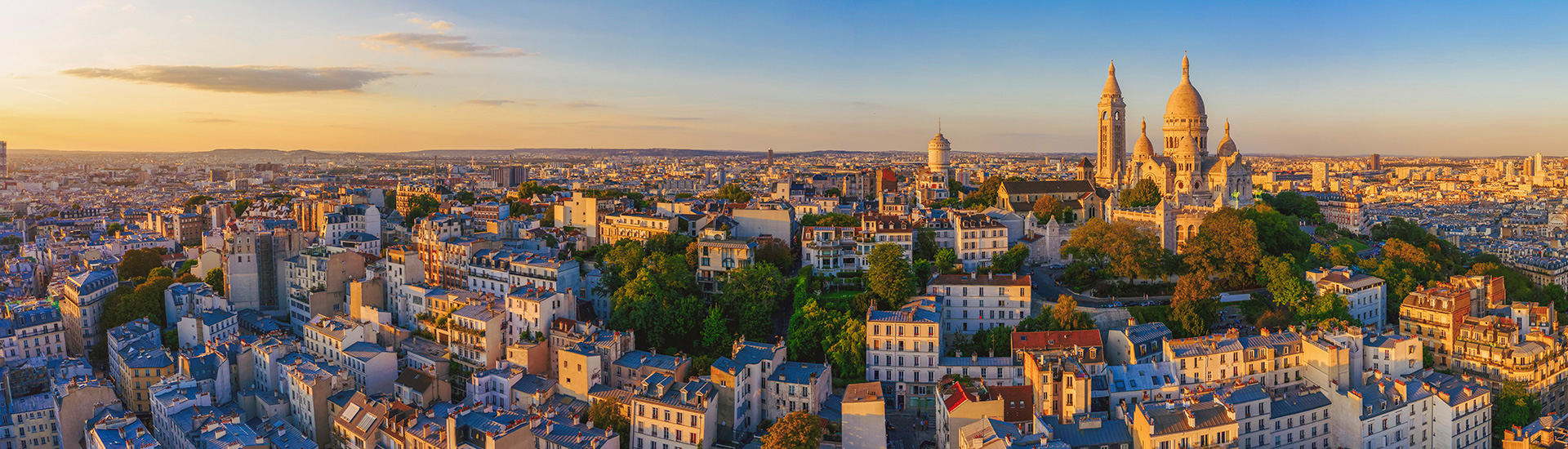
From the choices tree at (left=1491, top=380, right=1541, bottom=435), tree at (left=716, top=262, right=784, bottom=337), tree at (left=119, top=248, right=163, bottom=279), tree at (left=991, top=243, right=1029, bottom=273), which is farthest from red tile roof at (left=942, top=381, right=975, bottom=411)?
tree at (left=119, top=248, right=163, bottom=279)

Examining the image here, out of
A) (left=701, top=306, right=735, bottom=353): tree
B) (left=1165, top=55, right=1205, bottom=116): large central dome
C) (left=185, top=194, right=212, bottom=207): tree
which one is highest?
(left=1165, top=55, right=1205, bottom=116): large central dome

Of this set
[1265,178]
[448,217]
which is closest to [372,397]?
[448,217]

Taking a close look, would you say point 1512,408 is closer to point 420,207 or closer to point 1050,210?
point 1050,210

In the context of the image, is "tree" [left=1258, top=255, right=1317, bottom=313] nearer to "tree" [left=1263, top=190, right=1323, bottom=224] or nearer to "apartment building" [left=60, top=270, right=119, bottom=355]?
"tree" [left=1263, top=190, right=1323, bottom=224]

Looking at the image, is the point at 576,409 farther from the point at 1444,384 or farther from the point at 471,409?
the point at 1444,384

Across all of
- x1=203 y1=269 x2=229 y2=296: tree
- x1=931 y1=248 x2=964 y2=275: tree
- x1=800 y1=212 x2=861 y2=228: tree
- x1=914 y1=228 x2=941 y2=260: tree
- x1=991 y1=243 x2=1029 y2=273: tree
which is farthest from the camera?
x1=203 y1=269 x2=229 y2=296: tree

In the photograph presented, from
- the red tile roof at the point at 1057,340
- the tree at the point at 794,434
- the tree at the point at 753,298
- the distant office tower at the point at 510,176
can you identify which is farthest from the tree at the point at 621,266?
the distant office tower at the point at 510,176

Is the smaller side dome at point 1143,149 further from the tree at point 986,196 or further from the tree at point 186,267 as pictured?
the tree at point 186,267
